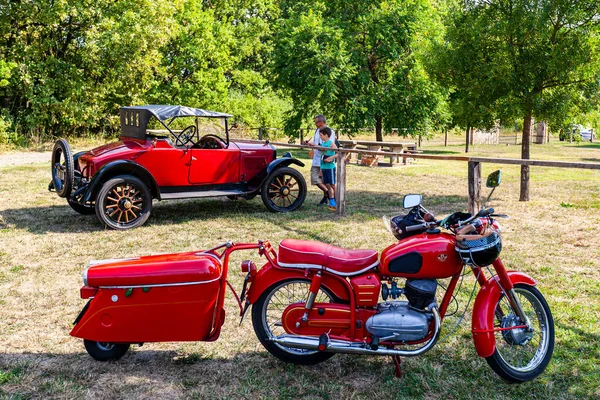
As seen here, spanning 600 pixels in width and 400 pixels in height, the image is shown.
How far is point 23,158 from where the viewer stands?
18031mm

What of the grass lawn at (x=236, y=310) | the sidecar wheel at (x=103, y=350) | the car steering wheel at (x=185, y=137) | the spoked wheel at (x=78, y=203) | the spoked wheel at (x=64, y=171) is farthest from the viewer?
the car steering wheel at (x=185, y=137)

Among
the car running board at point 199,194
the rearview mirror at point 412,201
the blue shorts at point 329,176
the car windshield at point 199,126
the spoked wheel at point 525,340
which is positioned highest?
the car windshield at point 199,126

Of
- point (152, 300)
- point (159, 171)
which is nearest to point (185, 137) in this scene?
point (159, 171)

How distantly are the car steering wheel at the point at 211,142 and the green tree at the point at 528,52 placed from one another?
5.37 metres

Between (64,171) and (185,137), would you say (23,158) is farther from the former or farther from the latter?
(185,137)

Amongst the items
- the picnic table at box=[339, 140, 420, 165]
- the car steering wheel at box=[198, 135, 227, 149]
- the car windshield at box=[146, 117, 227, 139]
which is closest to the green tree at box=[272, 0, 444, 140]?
the picnic table at box=[339, 140, 420, 165]

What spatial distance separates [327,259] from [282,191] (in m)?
6.06

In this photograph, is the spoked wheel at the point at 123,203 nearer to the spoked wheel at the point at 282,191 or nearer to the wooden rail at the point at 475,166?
the spoked wheel at the point at 282,191

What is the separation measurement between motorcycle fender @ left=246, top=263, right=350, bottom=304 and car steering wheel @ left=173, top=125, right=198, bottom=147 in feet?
18.1

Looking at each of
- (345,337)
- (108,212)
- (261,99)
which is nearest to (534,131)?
(261,99)

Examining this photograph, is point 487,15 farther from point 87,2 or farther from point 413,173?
point 87,2

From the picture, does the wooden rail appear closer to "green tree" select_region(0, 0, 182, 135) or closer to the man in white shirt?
the man in white shirt

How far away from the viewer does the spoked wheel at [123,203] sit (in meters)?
7.95

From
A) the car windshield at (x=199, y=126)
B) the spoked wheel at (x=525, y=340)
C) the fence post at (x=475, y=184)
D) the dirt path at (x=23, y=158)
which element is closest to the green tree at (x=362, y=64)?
the car windshield at (x=199, y=126)
